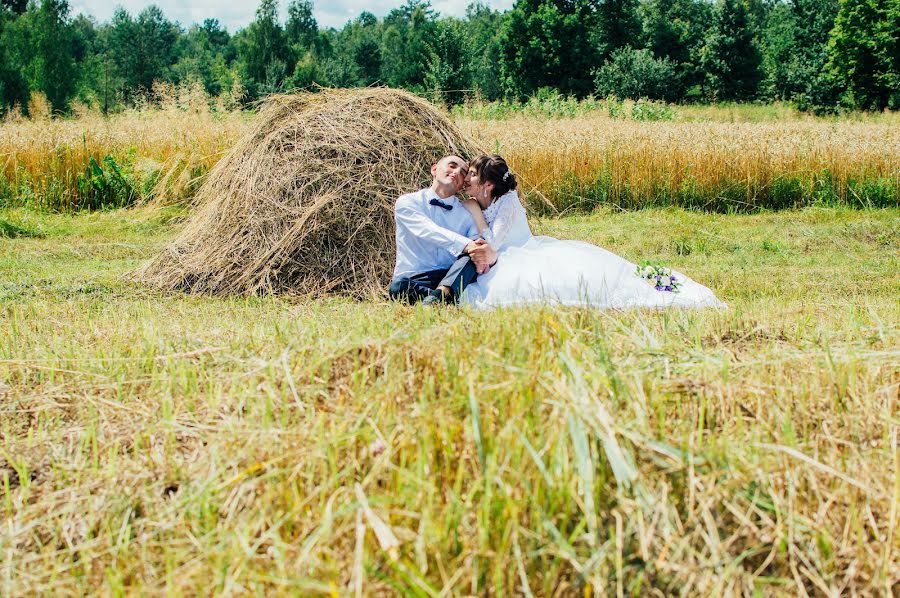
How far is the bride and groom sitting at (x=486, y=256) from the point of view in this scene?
6.31 meters

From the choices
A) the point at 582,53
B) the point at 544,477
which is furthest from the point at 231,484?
the point at 582,53

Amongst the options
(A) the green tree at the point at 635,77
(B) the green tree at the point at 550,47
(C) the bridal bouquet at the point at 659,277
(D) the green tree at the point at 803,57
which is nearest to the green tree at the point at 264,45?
(B) the green tree at the point at 550,47

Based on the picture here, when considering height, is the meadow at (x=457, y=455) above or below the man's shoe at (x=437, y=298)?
above

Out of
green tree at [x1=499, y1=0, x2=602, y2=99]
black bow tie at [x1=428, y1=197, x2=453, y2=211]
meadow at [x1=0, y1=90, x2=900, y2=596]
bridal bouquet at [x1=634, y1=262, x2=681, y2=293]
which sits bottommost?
bridal bouquet at [x1=634, y1=262, x2=681, y2=293]

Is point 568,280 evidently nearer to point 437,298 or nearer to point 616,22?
point 437,298

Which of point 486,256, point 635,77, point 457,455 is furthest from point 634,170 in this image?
point 635,77

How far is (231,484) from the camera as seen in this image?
8.54ft

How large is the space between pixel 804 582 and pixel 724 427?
68cm

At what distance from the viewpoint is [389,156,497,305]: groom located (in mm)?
6547

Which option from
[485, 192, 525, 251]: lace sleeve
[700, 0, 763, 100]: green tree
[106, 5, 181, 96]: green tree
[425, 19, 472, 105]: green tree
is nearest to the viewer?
[485, 192, 525, 251]: lace sleeve

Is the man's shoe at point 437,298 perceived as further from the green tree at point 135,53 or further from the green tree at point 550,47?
the green tree at point 550,47

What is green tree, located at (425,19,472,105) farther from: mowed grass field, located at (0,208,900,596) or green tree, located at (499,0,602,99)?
mowed grass field, located at (0,208,900,596)

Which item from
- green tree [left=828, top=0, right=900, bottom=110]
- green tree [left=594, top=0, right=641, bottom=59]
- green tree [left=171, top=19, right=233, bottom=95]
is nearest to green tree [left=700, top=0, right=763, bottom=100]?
green tree [left=828, top=0, right=900, bottom=110]

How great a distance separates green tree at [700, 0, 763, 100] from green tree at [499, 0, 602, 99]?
830 centimetres
